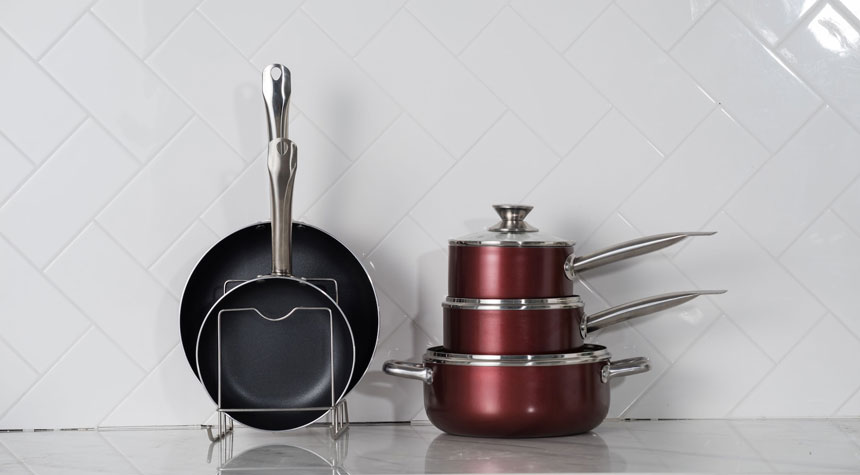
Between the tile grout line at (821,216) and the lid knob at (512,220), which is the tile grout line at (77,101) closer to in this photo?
the lid knob at (512,220)

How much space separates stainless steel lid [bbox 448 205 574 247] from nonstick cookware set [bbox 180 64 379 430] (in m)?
0.19

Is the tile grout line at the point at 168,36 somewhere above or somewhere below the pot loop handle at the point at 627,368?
below

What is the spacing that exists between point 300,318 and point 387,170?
26 centimetres

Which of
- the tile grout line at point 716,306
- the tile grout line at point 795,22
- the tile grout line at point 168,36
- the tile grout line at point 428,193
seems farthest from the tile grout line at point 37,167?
the tile grout line at point 795,22

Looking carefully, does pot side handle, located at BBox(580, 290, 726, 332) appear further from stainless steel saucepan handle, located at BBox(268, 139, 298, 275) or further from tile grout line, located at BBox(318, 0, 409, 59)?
tile grout line, located at BBox(318, 0, 409, 59)

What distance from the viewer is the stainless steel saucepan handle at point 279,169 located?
117 centimetres

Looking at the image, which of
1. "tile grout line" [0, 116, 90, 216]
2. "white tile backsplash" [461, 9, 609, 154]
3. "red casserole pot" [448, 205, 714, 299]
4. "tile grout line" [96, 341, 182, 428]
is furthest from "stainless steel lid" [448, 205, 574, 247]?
"tile grout line" [0, 116, 90, 216]

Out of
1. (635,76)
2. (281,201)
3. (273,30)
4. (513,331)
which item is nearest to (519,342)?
(513,331)

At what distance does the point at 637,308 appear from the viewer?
3.86 feet

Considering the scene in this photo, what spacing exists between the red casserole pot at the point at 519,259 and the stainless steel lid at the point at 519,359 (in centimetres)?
8

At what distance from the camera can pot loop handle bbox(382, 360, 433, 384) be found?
117 cm

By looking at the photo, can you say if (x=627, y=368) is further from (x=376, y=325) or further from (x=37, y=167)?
(x=37, y=167)

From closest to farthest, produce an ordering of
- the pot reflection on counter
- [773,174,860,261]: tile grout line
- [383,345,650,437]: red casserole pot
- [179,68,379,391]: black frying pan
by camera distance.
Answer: the pot reflection on counter, [383,345,650,437]: red casserole pot, [179,68,379,391]: black frying pan, [773,174,860,261]: tile grout line

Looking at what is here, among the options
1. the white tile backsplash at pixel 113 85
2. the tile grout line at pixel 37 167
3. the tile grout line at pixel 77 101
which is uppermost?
the white tile backsplash at pixel 113 85
